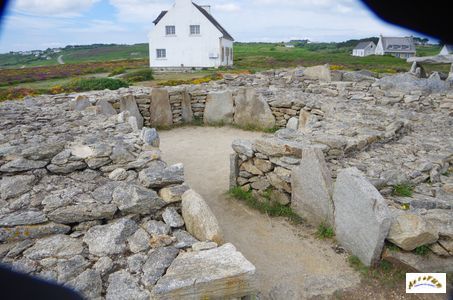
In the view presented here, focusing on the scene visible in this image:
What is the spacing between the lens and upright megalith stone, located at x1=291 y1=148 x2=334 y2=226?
17.4ft

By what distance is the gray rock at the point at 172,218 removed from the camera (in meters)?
3.91

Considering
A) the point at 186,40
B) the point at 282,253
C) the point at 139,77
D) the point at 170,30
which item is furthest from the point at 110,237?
A: the point at 170,30

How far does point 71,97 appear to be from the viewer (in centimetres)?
1142

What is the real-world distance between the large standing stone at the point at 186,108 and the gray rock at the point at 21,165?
8292 mm

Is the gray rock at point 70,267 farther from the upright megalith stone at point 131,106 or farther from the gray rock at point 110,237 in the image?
Answer: the upright megalith stone at point 131,106

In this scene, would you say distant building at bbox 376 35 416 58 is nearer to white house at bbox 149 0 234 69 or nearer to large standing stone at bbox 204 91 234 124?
large standing stone at bbox 204 91 234 124

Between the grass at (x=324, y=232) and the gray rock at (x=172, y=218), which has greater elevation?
the gray rock at (x=172, y=218)

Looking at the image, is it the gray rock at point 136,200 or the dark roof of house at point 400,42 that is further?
the gray rock at point 136,200

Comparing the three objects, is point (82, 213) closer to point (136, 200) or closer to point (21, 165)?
point (136, 200)

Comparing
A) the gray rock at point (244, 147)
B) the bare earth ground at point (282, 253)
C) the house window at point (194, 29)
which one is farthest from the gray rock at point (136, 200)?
the house window at point (194, 29)

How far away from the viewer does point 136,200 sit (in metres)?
3.98

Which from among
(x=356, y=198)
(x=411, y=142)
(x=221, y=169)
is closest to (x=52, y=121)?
(x=221, y=169)

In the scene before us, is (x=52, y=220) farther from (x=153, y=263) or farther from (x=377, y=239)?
(x=377, y=239)

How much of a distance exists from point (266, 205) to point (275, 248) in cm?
131
